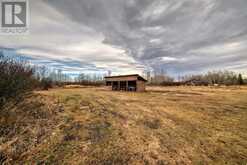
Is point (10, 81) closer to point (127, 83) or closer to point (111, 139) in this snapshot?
point (111, 139)

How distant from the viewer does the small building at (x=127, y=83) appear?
21.4m

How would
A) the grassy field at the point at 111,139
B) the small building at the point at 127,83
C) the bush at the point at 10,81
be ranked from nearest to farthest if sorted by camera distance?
the grassy field at the point at 111,139 < the bush at the point at 10,81 < the small building at the point at 127,83

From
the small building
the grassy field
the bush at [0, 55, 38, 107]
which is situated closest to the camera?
the grassy field

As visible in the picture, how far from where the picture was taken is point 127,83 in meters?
22.8

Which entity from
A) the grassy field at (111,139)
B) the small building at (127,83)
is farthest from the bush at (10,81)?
the small building at (127,83)

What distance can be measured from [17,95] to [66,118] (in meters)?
2.24

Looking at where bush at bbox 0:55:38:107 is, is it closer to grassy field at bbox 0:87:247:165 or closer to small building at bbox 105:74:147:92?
grassy field at bbox 0:87:247:165

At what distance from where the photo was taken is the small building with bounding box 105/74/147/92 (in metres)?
21.4

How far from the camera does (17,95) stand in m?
5.25

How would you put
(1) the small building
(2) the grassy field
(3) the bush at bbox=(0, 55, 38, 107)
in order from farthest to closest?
(1) the small building → (3) the bush at bbox=(0, 55, 38, 107) → (2) the grassy field

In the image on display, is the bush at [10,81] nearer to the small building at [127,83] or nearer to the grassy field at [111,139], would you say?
the grassy field at [111,139]

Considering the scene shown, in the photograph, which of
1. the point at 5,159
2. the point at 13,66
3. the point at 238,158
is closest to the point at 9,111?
the point at 13,66

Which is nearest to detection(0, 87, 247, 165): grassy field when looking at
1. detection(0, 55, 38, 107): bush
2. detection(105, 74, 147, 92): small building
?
detection(0, 55, 38, 107): bush

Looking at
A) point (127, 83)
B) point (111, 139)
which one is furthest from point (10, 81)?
point (127, 83)
